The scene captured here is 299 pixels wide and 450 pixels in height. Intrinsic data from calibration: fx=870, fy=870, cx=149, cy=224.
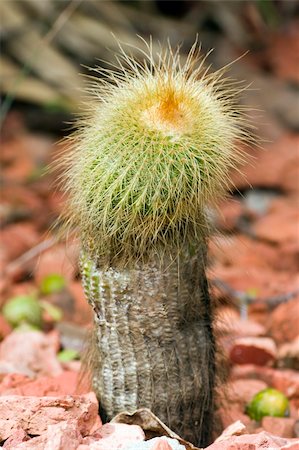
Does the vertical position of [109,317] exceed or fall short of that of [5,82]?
it falls short

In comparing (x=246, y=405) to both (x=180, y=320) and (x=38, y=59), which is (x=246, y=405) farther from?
(x=38, y=59)

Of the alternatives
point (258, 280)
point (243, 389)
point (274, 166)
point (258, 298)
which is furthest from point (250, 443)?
point (274, 166)

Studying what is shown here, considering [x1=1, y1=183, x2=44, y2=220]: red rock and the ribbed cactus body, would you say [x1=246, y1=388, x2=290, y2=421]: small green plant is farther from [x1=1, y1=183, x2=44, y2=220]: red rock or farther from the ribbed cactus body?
[x1=1, y1=183, x2=44, y2=220]: red rock

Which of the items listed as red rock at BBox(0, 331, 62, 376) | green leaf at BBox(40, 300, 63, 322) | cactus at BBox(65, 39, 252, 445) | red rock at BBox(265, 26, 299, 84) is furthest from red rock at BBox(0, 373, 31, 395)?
red rock at BBox(265, 26, 299, 84)

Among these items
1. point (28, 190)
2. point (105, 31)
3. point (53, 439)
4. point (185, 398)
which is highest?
point (105, 31)

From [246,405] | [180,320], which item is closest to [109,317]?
[180,320]

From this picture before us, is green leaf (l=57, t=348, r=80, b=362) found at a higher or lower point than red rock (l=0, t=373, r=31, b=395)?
higher
